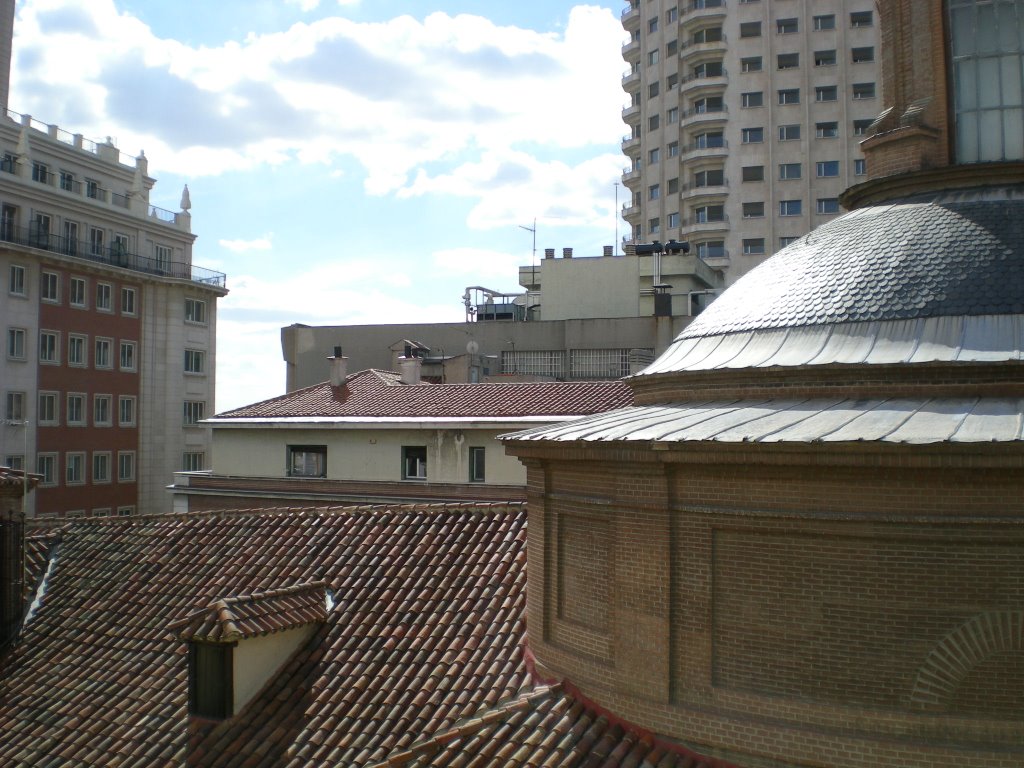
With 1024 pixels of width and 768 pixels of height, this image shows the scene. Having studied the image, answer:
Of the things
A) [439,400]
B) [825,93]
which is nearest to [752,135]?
[825,93]

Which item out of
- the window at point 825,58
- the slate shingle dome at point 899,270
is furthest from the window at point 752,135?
the slate shingle dome at point 899,270

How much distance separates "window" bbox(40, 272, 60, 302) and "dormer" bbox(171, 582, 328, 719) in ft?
114

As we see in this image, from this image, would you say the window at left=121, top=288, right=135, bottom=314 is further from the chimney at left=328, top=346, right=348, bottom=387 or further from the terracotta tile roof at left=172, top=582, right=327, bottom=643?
the terracotta tile roof at left=172, top=582, right=327, bottom=643

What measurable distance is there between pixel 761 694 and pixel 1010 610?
7.47 ft

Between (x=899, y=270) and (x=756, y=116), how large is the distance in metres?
55.4

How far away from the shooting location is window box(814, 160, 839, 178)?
60.7 m

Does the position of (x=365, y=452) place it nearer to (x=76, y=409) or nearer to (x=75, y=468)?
(x=75, y=468)

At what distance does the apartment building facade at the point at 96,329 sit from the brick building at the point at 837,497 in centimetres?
3311

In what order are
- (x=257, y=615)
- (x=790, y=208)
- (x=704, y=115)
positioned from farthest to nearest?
(x=704, y=115) < (x=790, y=208) < (x=257, y=615)

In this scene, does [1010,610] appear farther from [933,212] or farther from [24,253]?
[24,253]

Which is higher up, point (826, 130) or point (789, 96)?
point (789, 96)

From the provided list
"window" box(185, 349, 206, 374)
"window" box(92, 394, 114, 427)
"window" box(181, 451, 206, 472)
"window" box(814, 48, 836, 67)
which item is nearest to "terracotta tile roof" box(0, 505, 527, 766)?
"window" box(92, 394, 114, 427)

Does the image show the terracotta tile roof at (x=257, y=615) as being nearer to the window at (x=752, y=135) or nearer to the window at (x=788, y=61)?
the window at (x=752, y=135)

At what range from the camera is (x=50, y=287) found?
139 ft
